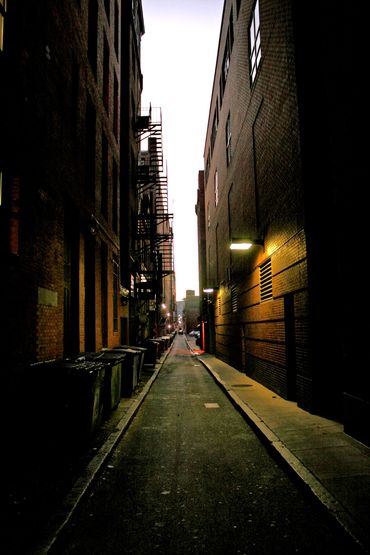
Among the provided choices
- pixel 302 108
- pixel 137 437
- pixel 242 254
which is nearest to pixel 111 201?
pixel 242 254

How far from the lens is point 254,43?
13.7m

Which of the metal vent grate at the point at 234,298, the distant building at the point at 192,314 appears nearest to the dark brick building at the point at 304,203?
the metal vent grate at the point at 234,298

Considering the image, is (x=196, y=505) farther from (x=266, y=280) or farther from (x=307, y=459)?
(x=266, y=280)

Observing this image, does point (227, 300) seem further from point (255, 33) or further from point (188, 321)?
point (188, 321)

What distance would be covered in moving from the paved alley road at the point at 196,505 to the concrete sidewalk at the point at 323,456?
0.56ft

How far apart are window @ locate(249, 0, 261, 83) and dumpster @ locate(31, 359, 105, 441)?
461 inches

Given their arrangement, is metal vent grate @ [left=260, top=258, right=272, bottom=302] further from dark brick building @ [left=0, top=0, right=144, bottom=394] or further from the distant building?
the distant building

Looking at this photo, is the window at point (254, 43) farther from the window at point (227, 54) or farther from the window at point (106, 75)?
the window at point (106, 75)

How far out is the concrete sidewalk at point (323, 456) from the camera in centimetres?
378

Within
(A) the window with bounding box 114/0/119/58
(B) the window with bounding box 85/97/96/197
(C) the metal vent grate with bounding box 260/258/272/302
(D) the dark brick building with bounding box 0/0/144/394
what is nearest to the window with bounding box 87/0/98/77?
(D) the dark brick building with bounding box 0/0/144/394

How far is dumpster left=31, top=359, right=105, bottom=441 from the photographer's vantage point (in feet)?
19.3

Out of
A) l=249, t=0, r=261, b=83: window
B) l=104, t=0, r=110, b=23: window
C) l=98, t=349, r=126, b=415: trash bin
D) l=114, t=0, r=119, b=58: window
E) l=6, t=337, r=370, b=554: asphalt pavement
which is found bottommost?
l=6, t=337, r=370, b=554: asphalt pavement

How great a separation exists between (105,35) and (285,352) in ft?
47.3

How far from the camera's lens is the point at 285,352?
1006 cm
